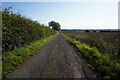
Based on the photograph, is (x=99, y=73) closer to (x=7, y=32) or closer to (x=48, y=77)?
(x=48, y=77)

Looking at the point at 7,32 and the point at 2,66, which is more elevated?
the point at 7,32

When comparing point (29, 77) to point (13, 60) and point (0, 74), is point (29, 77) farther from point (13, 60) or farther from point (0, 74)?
point (13, 60)

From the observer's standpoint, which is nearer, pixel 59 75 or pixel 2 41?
pixel 59 75

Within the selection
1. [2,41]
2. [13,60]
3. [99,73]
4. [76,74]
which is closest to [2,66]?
[13,60]

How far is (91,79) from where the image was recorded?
10.7 feet

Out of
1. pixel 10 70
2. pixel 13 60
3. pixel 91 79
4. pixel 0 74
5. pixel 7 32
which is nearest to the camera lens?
pixel 91 79

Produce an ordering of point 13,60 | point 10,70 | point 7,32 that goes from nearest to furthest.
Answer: point 10,70
point 13,60
point 7,32

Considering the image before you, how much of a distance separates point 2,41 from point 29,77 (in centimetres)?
289

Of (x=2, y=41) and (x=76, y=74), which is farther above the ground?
(x=2, y=41)

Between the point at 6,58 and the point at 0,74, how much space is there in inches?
59.0

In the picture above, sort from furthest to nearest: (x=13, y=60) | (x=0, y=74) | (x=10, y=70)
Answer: (x=13, y=60), (x=10, y=70), (x=0, y=74)

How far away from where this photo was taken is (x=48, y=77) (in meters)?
3.36

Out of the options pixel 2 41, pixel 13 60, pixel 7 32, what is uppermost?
pixel 7 32

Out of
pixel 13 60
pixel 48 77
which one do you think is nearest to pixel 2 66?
pixel 13 60
